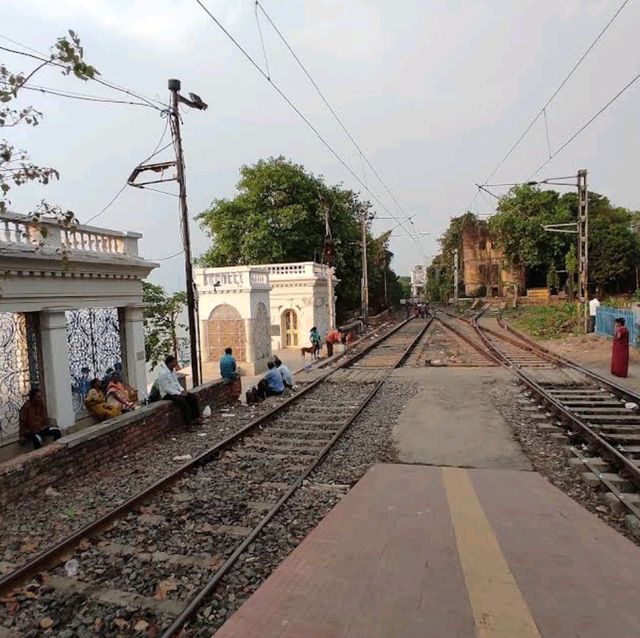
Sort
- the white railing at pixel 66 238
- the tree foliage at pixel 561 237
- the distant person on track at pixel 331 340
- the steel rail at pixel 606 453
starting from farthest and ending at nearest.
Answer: the tree foliage at pixel 561 237, the distant person on track at pixel 331 340, the white railing at pixel 66 238, the steel rail at pixel 606 453

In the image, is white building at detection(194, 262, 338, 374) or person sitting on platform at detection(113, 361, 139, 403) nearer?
person sitting on platform at detection(113, 361, 139, 403)

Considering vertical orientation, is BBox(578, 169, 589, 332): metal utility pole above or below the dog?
above

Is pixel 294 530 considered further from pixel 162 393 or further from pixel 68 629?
pixel 162 393

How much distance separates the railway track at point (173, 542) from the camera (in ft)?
12.7

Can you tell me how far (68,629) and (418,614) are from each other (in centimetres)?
239

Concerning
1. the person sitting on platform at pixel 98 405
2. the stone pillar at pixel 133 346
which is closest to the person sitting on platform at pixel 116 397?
the person sitting on platform at pixel 98 405

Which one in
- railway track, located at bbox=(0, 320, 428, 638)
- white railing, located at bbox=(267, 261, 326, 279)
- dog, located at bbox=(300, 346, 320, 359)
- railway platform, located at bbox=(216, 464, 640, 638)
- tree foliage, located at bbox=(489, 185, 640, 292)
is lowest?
dog, located at bbox=(300, 346, 320, 359)

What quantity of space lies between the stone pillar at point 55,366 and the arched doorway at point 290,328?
18.2m

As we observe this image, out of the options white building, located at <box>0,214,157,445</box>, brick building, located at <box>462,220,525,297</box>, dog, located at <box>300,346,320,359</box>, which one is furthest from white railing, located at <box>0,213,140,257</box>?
brick building, located at <box>462,220,525,297</box>

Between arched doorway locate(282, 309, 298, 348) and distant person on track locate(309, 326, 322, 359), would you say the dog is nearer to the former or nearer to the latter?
distant person on track locate(309, 326, 322, 359)

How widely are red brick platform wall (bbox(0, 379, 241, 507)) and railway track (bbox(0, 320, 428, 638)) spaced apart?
138 cm

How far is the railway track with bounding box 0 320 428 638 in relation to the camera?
3.87 metres

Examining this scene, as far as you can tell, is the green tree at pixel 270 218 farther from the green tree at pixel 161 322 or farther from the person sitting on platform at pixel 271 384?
the person sitting on platform at pixel 271 384

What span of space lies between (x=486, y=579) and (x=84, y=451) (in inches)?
213
